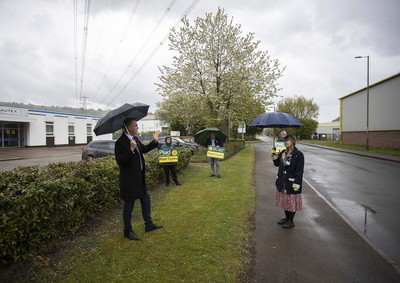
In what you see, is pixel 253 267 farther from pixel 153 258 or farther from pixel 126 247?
pixel 126 247

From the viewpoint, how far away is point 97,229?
4.34 meters

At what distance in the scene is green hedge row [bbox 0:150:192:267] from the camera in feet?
9.87

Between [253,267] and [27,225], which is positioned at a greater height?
[27,225]

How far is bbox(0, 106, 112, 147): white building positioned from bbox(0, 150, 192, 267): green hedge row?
27.5m

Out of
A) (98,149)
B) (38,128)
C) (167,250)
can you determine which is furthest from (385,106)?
(38,128)

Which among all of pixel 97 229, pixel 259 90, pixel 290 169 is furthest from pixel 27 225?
pixel 259 90

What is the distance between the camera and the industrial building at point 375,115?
2261cm

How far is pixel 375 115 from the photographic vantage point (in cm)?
2559

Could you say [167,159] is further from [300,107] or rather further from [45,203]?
[300,107]

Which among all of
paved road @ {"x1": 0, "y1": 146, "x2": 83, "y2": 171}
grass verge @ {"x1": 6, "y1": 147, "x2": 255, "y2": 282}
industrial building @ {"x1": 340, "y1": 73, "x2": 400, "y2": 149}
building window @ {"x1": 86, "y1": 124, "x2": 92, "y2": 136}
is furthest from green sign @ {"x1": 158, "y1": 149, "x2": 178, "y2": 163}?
building window @ {"x1": 86, "y1": 124, "x2": 92, "y2": 136}

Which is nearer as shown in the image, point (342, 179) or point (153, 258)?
point (153, 258)

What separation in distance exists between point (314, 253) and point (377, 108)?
2842 cm

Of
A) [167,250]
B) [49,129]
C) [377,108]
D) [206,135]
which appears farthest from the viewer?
[49,129]

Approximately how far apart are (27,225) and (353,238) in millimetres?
5242
